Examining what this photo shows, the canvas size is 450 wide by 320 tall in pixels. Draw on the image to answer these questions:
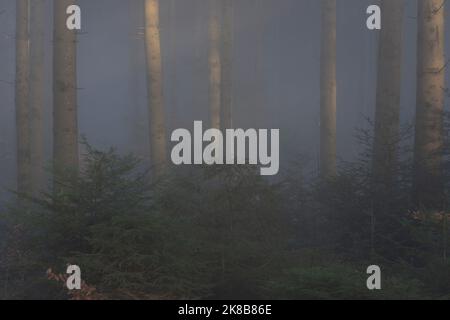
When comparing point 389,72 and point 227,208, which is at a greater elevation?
point 389,72

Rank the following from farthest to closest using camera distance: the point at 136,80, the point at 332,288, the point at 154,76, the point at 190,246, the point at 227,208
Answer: the point at 136,80 → the point at 154,76 → the point at 227,208 → the point at 190,246 → the point at 332,288

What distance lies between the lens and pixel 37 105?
59.2ft

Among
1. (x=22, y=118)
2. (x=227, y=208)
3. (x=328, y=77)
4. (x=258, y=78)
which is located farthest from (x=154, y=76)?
(x=258, y=78)

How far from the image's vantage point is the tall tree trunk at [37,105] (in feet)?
56.0

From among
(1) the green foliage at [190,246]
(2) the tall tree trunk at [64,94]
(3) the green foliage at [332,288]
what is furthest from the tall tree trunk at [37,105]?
(3) the green foliage at [332,288]

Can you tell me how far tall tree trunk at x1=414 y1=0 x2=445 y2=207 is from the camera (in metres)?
11.6

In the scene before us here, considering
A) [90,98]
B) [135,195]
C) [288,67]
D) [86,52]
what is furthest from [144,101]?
[135,195]

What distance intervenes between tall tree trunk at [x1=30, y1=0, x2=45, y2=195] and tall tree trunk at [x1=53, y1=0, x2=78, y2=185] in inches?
184

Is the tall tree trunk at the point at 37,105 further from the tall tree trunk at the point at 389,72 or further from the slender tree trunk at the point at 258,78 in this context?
the slender tree trunk at the point at 258,78

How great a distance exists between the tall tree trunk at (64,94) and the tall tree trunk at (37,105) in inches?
184

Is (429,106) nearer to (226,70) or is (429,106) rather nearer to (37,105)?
(226,70)

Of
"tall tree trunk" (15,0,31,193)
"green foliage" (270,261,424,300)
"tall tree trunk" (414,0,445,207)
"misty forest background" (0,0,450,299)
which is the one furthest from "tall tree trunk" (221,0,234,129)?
"green foliage" (270,261,424,300)

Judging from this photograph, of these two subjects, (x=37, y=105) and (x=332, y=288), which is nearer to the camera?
(x=332, y=288)

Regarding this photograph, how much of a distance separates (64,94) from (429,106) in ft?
21.2
